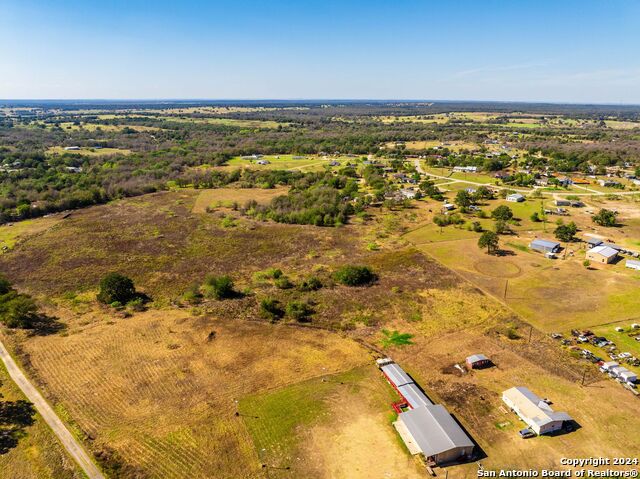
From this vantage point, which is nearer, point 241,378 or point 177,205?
point 241,378

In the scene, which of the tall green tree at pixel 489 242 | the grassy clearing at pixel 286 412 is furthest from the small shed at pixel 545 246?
the grassy clearing at pixel 286 412

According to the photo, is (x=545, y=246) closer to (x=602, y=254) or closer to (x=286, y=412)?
Answer: (x=602, y=254)

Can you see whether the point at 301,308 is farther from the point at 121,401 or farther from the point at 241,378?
the point at 121,401

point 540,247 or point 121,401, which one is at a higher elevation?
point 540,247

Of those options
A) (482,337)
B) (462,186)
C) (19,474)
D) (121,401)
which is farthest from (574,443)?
(462,186)

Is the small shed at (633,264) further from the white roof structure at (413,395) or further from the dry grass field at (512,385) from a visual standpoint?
the white roof structure at (413,395)

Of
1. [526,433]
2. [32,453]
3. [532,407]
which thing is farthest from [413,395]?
[32,453]

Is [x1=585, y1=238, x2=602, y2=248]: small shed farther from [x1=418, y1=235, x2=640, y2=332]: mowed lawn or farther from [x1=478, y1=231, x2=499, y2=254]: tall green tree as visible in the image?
[x1=478, y1=231, x2=499, y2=254]: tall green tree
